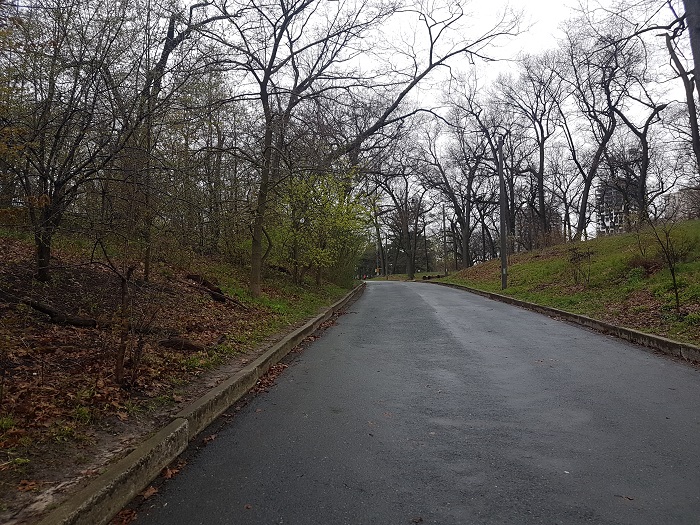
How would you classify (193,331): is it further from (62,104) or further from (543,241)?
(543,241)

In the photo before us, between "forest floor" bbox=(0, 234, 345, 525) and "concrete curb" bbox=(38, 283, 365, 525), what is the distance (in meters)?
0.12

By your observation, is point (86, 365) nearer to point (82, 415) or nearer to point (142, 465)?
point (82, 415)

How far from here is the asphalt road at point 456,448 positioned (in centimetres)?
306

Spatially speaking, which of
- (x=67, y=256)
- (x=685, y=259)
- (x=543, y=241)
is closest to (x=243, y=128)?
(x=67, y=256)

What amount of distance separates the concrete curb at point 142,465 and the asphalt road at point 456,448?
203 millimetres

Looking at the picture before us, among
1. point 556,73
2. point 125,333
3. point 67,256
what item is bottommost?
point 125,333

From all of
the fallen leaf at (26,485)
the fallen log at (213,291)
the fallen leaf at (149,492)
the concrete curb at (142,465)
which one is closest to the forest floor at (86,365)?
the fallen leaf at (26,485)

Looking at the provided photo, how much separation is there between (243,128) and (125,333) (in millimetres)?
10105

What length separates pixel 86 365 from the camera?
18.2ft

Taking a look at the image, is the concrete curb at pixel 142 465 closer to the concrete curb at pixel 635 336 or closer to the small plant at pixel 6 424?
the small plant at pixel 6 424

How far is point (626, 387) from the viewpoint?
19.3 ft

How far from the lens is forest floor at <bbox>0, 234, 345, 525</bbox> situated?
3390mm

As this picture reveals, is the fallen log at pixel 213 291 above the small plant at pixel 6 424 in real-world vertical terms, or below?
above

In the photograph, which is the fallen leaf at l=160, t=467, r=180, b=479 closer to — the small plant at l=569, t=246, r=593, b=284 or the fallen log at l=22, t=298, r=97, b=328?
the fallen log at l=22, t=298, r=97, b=328
